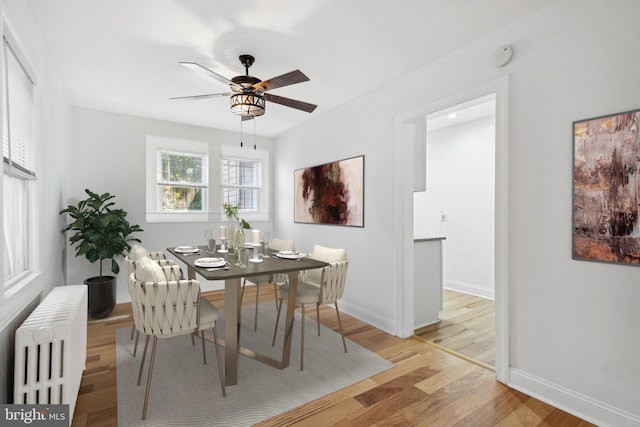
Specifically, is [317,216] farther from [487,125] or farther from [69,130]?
[69,130]

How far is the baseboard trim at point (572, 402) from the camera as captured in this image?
6.11 ft

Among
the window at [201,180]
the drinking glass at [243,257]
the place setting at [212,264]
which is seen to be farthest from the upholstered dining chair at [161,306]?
the window at [201,180]

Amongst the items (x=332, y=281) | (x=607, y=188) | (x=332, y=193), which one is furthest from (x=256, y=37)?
(x=607, y=188)

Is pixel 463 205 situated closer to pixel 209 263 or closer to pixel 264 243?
pixel 264 243

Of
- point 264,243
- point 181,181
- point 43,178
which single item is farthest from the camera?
point 181,181

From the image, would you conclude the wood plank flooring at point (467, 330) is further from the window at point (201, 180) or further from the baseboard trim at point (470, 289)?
the window at point (201, 180)

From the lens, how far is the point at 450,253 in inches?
206

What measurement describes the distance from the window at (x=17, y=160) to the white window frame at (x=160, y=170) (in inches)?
89.8

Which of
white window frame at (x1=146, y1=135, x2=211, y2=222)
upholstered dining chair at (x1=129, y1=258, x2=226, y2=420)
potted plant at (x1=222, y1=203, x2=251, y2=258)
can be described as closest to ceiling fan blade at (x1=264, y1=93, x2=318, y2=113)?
potted plant at (x1=222, y1=203, x2=251, y2=258)

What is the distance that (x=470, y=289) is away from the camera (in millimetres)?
4895

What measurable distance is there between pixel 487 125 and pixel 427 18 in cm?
294

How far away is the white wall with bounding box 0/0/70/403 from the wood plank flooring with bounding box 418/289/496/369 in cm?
317

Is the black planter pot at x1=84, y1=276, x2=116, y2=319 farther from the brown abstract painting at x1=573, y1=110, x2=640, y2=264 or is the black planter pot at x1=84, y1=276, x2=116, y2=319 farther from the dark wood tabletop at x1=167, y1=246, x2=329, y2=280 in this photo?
the brown abstract painting at x1=573, y1=110, x2=640, y2=264

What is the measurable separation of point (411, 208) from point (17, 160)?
10.4ft
